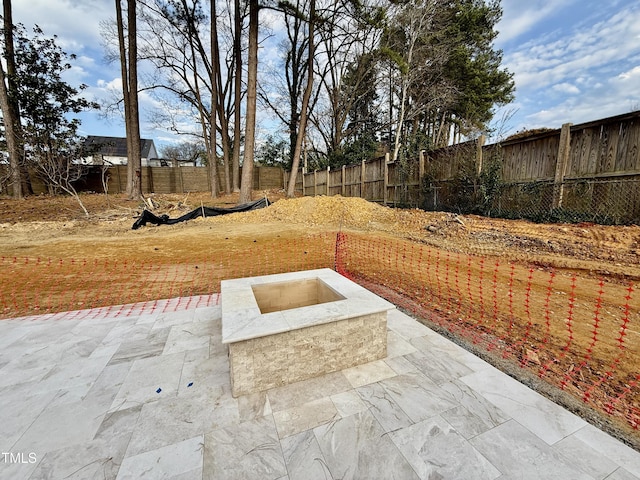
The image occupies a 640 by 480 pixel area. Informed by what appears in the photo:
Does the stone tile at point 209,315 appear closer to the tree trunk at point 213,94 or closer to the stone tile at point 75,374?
the stone tile at point 75,374

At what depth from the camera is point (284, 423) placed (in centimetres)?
134

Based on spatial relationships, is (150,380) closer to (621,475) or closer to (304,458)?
(304,458)

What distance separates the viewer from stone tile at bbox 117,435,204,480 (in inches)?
43.1

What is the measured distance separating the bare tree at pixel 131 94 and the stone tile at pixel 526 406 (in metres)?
12.8

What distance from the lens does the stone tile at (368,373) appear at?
165 centimetres

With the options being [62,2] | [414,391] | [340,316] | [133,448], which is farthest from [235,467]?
[62,2]

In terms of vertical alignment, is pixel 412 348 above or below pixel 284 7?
below

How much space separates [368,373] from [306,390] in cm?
42

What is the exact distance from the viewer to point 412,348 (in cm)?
200

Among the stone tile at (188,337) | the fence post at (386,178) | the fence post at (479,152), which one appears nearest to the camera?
the stone tile at (188,337)

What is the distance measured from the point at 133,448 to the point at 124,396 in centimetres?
43

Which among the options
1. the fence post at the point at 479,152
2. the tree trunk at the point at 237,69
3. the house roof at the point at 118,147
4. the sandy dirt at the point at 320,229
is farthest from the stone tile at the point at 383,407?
the house roof at the point at 118,147

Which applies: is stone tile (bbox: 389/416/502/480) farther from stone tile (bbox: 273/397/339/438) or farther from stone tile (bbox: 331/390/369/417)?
stone tile (bbox: 273/397/339/438)

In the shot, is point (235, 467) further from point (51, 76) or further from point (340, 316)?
point (51, 76)
